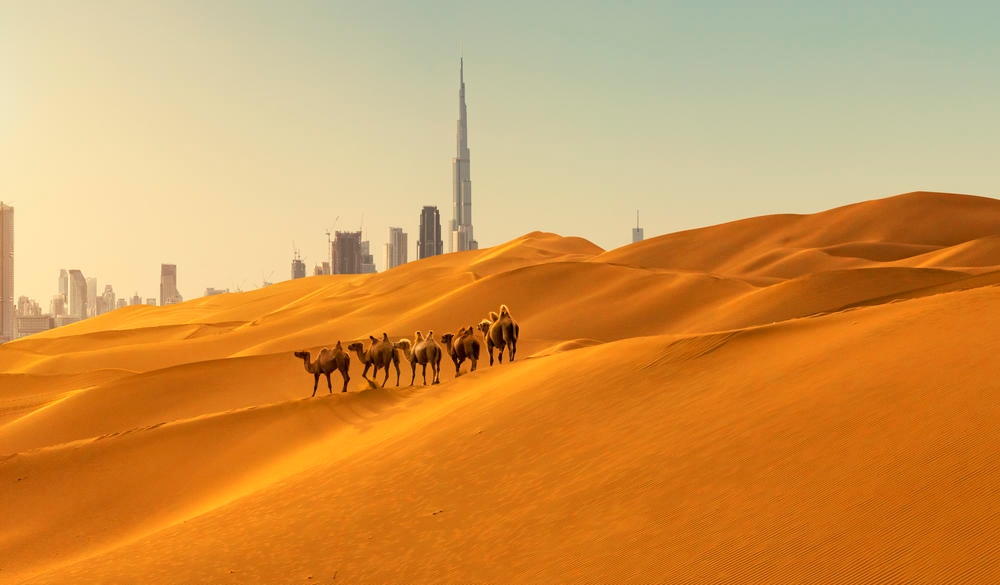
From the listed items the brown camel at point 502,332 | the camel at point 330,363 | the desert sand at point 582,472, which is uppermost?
the brown camel at point 502,332

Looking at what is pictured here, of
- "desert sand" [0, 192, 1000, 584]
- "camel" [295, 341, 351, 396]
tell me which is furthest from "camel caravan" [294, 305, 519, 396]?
"desert sand" [0, 192, 1000, 584]

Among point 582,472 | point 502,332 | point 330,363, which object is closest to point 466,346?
point 502,332

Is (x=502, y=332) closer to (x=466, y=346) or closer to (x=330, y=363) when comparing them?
(x=466, y=346)

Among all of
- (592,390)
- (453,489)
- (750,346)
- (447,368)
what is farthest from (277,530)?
(447,368)

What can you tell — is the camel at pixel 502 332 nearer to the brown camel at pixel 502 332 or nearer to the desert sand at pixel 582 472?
the brown camel at pixel 502 332

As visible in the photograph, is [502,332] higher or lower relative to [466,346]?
higher

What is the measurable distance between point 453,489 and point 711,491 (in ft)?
11.2

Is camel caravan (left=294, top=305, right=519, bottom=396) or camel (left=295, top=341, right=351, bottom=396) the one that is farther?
camel caravan (left=294, top=305, right=519, bottom=396)

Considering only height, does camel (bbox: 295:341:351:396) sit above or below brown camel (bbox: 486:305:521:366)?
below

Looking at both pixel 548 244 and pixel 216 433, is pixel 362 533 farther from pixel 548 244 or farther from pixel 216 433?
pixel 548 244

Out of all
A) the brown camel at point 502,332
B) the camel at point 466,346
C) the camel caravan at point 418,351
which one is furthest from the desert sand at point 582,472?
the brown camel at point 502,332

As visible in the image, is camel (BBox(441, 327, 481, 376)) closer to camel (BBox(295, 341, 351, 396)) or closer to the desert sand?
the desert sand

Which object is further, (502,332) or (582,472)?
(502,332)

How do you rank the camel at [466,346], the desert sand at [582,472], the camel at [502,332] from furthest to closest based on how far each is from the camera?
the camel at [502,332] < the camel at [466,346] < the desert sand at [582,472]
